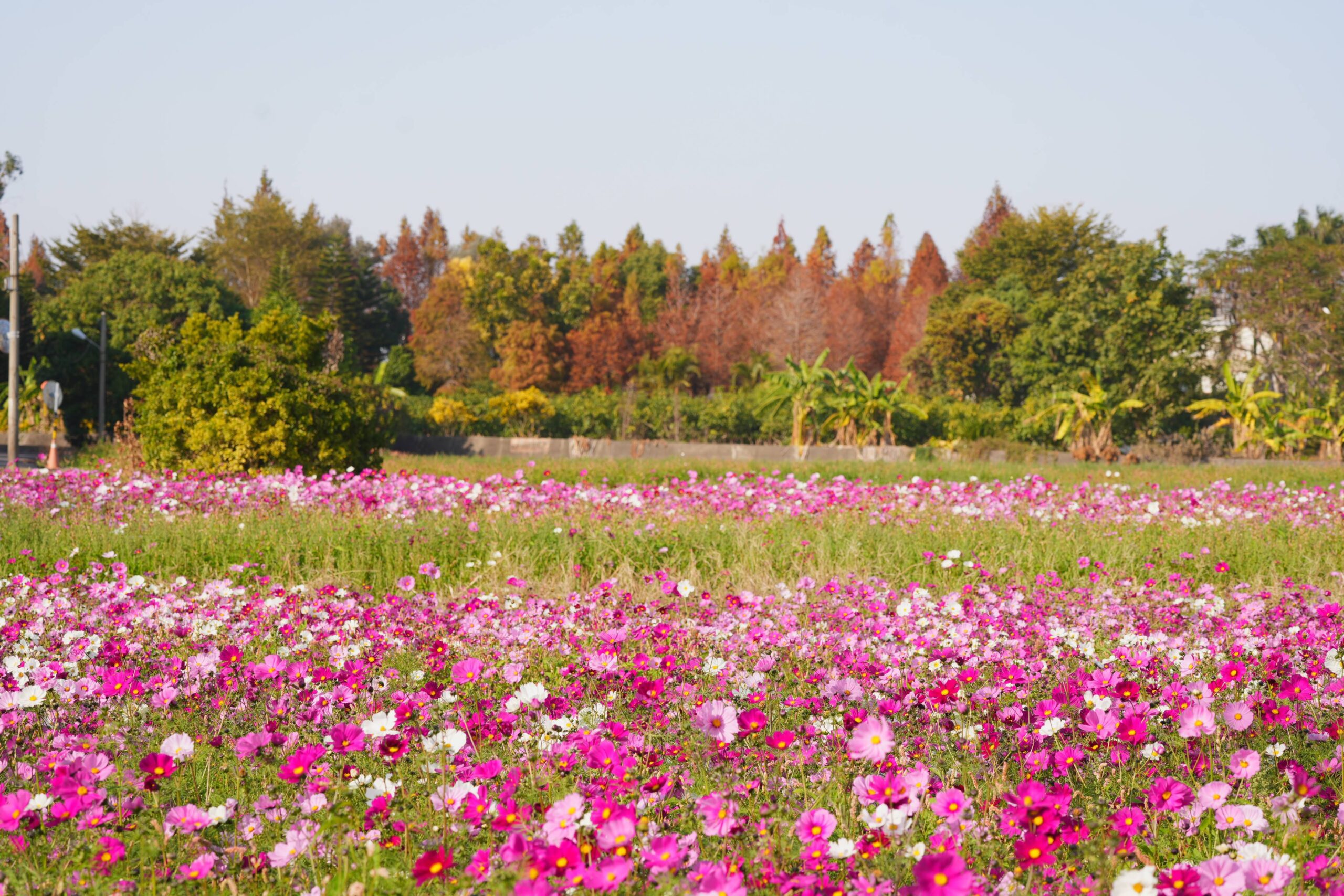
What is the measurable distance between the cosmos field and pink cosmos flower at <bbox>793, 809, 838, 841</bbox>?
1 centimetres

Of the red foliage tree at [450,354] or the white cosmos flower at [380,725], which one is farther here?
the red foliage tree at [450,354]

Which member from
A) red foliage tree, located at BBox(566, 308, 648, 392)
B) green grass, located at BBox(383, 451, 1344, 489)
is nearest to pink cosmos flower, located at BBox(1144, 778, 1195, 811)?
green grass, located at BBox(383, 451, 1344, 489)

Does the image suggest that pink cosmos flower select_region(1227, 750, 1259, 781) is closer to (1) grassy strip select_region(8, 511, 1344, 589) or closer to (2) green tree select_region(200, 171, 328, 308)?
(1) grassy strip select_region(8, 511, 1344, 589)

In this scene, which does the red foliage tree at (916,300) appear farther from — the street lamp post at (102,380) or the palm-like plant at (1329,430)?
the street lamp post at (102,380)

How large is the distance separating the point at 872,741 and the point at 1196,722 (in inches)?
32.8

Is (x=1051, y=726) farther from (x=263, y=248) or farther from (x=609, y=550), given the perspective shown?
(x=263, y=248)

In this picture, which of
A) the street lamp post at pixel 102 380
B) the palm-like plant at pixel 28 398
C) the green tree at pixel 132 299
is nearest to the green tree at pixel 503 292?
the green tree at pixel 132 299

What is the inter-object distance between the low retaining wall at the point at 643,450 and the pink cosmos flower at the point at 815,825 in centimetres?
1620

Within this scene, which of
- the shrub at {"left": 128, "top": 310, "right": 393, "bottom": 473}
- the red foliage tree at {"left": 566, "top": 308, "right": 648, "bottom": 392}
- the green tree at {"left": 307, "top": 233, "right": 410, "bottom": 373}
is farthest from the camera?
the green tree at {"left": 307, "top": 233, "right": 410, "bottom": 373}

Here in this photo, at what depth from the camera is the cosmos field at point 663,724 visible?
1.83m

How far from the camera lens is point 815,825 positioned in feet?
5.85

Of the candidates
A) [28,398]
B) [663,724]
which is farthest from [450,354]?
[663,724]

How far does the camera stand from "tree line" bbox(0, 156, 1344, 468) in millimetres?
15250

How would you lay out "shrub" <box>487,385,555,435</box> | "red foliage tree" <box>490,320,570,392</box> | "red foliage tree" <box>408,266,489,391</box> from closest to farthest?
"shrub" <box>487,385,555,435</box>
"red foliage tree" <box>490,320,570,392</box>
"red foliage tree" <box>408,266,489,391</box>
